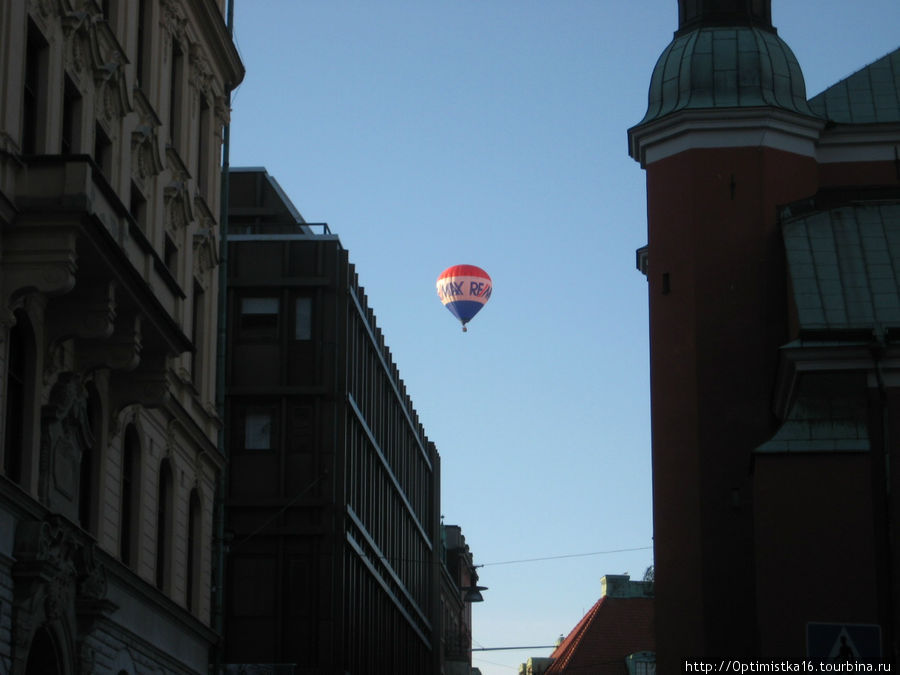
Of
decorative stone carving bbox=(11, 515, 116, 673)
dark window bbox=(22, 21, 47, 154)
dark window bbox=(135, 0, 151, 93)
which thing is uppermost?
dark window bbox=(135, 0, 151, 93)

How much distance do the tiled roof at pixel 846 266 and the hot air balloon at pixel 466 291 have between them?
1999 inches

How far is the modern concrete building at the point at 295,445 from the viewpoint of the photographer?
47562mm

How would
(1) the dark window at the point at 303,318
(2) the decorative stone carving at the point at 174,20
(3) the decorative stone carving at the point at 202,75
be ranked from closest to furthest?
1. (2) the decorative stone carving at the point at 174,20
2. (3) the decorative stone carving at the point at 202,75
3. (1) the dark window at the point at 303,318

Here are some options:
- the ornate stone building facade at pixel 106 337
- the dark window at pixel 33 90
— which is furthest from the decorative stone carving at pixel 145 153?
the dark window at pixel 33 90

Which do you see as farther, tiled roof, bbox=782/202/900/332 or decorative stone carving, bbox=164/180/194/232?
tiled roof, bbox=782/202/900/332

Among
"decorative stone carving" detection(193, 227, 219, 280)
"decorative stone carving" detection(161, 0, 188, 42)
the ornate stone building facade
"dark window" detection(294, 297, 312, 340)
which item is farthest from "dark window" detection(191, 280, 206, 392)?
"dark window" detection(294, 297, 312, 340)

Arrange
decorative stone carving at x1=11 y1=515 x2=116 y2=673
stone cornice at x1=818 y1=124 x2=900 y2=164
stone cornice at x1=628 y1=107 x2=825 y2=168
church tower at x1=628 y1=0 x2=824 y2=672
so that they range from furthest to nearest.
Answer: stone cornice at x1=818 y1=124 x2=900 y2=164, stone cornice at x1=628 y1=107 x2=825 y2=168, church tower at x1=628 y1=0 x2=824 y2=672, decorative stone carving at x1=11 y1=515 x2=116 y2=673

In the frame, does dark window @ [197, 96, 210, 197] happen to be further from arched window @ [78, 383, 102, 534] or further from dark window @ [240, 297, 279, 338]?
dark window @ [240, 297, 279, 338]

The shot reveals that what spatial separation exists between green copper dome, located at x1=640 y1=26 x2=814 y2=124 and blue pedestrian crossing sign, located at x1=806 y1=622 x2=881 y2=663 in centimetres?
1536

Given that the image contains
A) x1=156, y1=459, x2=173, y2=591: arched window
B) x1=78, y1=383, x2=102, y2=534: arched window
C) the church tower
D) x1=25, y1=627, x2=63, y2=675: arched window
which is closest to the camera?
x1=25, y1=627, x2=63, y2=675: arched window

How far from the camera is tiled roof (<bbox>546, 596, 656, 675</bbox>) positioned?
3275 inches

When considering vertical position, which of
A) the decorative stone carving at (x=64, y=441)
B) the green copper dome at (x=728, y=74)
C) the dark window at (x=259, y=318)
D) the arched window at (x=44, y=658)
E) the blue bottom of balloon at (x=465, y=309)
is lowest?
the arched window at (x=44, y=658)

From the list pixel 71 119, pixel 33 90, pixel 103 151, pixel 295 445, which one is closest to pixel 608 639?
pixel 295 445

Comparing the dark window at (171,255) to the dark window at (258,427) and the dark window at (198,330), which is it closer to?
the dark window at (198,330)
